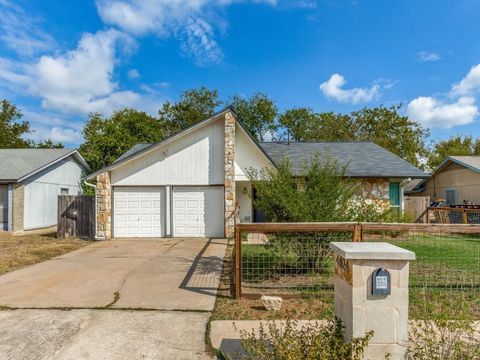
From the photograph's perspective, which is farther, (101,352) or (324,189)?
(324,189)

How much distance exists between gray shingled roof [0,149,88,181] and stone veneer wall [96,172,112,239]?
5.29 m

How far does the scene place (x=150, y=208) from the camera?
12.9 m

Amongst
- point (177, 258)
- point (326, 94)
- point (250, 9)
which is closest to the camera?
point (177, 258)

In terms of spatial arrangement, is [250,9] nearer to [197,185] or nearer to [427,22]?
[427,22]

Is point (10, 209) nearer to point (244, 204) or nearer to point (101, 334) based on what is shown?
point (244, 204)

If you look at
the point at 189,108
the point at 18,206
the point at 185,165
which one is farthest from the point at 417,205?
the point at 189,108

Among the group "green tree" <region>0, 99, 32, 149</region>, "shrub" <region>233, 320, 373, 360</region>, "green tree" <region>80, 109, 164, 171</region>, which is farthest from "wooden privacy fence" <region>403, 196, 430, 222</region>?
"green tree" <region>0, 99, 32, 149</region>

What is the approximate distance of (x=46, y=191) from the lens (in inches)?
662

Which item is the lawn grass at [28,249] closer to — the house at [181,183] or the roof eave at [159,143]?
the house at [181,183]

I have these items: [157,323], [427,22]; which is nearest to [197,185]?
[157,323]

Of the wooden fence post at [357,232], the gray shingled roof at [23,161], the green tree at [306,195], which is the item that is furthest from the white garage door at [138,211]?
the wooden fence post at [357,232]

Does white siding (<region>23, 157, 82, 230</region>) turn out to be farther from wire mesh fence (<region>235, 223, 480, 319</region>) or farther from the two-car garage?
wire mesh fence (<region>235, 223, 480, 319</region>)

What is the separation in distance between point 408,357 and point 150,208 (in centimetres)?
1142

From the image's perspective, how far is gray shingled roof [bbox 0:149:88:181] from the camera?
14992mm
